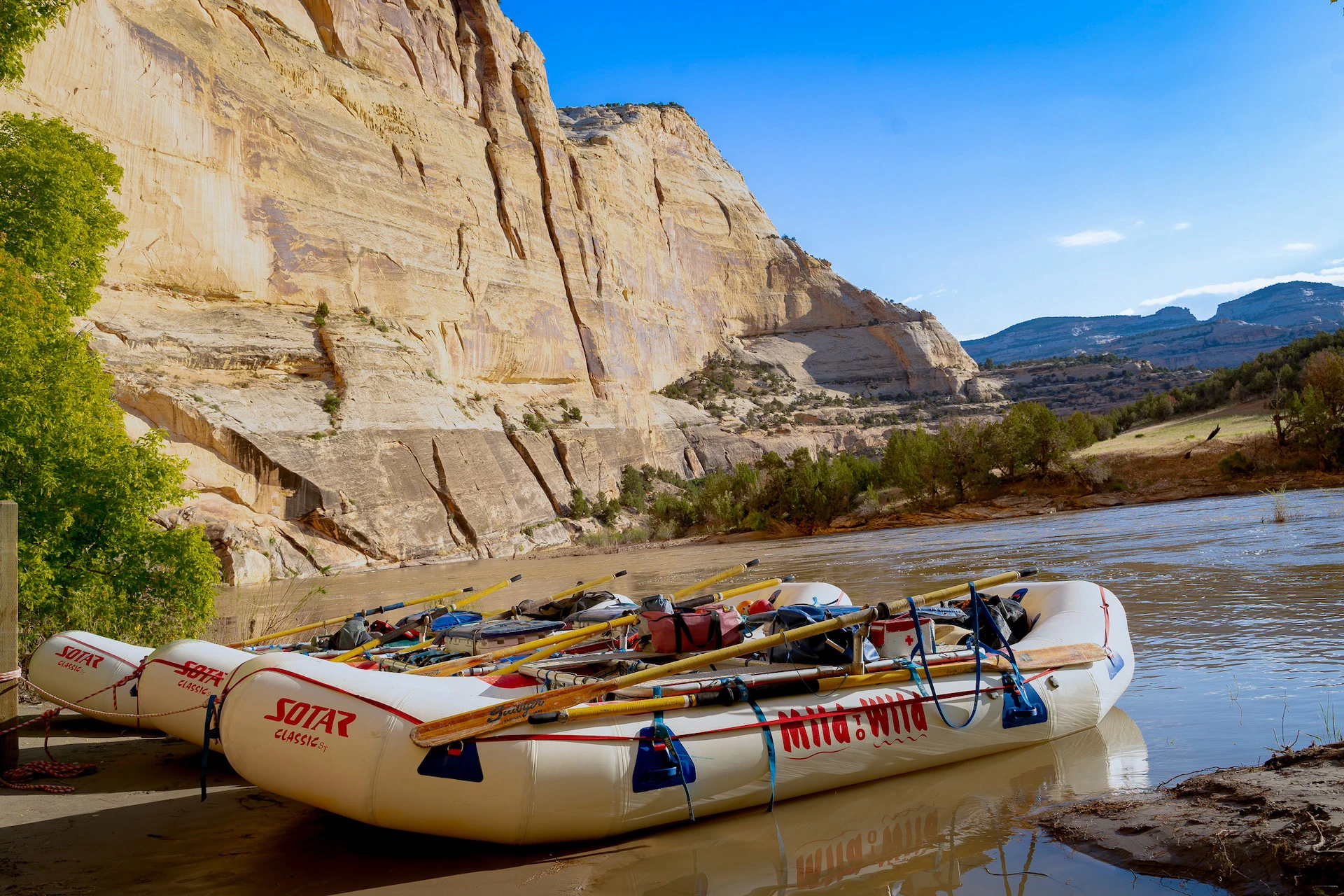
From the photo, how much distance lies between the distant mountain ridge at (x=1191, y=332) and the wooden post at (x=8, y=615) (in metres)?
87.7

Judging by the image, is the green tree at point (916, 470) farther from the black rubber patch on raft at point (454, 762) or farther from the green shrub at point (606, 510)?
the black rubber patch on raft at point (454, 762)

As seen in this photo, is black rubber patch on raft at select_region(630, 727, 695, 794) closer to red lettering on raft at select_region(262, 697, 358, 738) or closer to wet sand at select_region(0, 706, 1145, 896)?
wet sand at select_region(0, 706, 1145, 896)

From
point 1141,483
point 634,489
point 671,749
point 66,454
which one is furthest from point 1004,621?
point 634,489

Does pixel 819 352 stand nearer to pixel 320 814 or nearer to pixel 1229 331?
pixel 320 814

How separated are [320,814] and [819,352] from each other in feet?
210

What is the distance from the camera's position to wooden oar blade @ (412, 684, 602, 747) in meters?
4.20

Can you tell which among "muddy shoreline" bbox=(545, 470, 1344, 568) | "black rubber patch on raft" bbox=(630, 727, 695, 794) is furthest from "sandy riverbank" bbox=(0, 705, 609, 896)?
Result: "muddy shoreline" bbox=(545, 470, 1344, 568)

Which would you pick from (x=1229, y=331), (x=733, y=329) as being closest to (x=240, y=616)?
(x=733, y=329)

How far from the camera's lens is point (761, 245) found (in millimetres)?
69125

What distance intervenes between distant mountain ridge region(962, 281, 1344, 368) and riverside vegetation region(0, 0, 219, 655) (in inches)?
3367

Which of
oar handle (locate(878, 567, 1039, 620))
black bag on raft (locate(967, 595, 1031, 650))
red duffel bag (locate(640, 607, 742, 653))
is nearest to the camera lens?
oar handle (locate(878, 567, 1039, 620))

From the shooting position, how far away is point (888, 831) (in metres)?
4.54

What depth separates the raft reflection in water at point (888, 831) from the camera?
4012 mm

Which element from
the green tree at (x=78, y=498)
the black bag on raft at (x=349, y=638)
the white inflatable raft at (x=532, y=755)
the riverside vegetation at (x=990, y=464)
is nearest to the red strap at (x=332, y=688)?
the white inflatable raft at (x=532, y=755)
